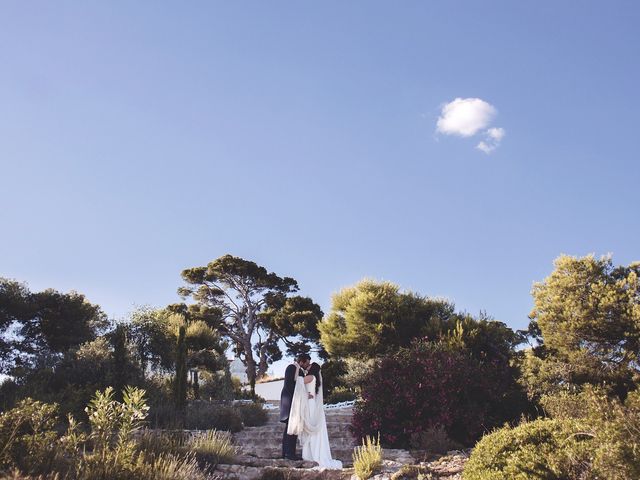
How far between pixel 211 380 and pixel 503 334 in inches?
482

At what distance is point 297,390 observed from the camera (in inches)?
406

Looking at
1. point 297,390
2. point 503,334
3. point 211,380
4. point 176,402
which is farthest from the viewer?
point 211,380

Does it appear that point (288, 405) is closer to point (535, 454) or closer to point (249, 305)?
point (535, 454)

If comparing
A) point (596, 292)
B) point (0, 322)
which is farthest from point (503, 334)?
point (0, 322)

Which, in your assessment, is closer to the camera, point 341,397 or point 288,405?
point 288,405

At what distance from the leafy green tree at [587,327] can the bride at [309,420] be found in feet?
19.5

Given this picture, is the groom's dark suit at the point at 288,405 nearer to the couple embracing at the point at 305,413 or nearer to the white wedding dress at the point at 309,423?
the couple embracing at the point at 305,413

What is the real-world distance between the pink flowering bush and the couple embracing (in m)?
1.79

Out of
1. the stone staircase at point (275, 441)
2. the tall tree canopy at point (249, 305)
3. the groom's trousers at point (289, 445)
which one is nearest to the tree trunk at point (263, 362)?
the tall tree canopy at point (249, 305)

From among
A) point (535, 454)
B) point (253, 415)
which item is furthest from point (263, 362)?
point (535, 454)

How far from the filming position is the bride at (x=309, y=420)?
33.6 ft

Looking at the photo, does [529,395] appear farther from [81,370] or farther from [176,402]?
[81,370]

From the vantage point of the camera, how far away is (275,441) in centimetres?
1310

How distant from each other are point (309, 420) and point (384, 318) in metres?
12.3
